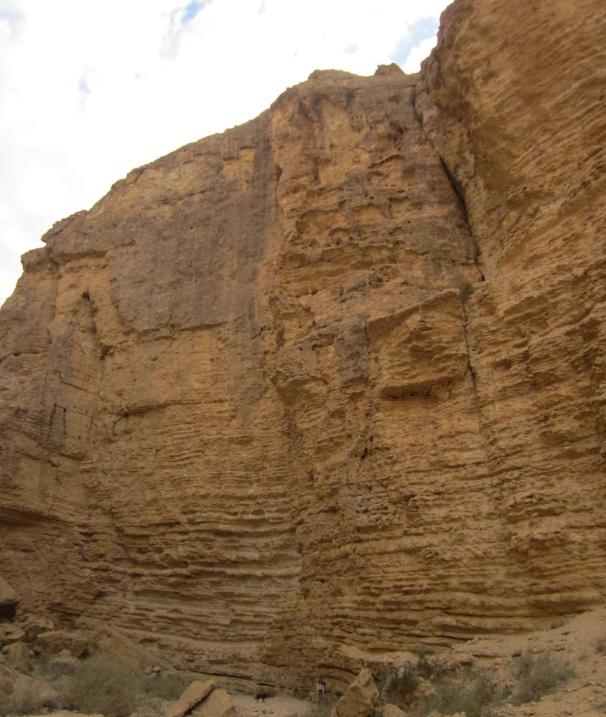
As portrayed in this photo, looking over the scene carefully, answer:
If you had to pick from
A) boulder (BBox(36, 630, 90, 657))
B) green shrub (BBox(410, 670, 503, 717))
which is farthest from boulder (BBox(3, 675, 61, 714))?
green shrub (BBox(410, 670, 503, 717))

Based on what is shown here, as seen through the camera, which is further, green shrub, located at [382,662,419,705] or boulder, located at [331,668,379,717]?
green shrub, located at [382,662,419,705]

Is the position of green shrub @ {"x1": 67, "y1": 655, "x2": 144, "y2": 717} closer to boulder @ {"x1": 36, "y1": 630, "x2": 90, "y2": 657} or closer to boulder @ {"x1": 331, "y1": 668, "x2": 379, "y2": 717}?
boulder @ {"x1": 36, "y1": 630, "x2": 90, "y2": 657}

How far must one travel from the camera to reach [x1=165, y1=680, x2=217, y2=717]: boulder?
7.35 m

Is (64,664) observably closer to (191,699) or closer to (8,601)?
(8,601)

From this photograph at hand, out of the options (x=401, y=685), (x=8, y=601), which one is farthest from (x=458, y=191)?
(x=8, y=601)

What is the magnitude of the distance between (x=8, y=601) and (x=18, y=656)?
162 cm

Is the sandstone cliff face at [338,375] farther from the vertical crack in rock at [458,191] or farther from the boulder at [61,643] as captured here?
the boulder at [61,643]

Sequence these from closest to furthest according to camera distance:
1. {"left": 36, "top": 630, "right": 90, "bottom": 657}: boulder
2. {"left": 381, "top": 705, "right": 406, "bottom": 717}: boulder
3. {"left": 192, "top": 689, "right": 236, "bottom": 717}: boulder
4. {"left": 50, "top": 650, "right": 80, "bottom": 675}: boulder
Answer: {"left": 381, "top": 705, "right": 406, "bottom": 717}: boulder, {"left": 192, "top": 689, "right": 236, "bottom": 717}: boulder, {"left": 50, "top": 650, "right": 80, "bottom": 675}: boulder, {"left": 36, "top": 630, "right": 90, "bottom": 657}: boulder

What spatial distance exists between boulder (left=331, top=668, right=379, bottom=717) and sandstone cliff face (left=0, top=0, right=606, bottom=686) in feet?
4.22

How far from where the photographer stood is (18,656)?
29.9 ft

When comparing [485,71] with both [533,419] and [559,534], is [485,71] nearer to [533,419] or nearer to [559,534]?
[533,419]

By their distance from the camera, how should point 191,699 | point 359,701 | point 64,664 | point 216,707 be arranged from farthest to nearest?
point 64,664 → point 191,699 → point 216,707 → point 359,701

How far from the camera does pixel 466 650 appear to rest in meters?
6.83

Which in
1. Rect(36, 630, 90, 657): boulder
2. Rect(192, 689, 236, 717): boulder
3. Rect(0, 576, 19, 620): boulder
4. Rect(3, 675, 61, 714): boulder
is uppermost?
Rect(0, 576, 19, 620): boulder
